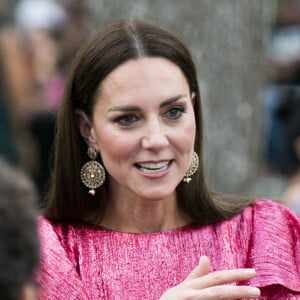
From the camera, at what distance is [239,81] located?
→ 5.50 meters

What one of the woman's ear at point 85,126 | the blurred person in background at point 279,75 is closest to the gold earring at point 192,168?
the woman's ear at point 85,126

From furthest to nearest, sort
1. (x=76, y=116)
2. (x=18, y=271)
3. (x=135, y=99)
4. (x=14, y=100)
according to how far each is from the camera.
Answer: (x=14, y=100), (x=76, y=116), (x=135, y=99), (x=18, y=271)

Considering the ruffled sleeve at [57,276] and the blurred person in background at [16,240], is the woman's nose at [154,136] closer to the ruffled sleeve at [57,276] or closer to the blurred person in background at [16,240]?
the ruffled sleeve at [57,276]

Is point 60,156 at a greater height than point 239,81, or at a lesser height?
lesser

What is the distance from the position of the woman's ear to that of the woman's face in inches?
4.8

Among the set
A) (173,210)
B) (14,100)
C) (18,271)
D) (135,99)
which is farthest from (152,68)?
(14,100)

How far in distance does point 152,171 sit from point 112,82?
379 millimetres

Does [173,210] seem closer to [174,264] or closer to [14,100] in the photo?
[174,264]

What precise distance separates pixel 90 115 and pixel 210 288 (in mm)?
948

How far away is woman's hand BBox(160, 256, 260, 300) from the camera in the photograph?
10.3 feet

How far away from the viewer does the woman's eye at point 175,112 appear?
3.56 m

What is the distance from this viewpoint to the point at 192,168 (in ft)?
12.5

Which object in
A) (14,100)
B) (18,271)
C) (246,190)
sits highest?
(14,100)

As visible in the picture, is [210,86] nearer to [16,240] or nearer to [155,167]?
[155,167]
